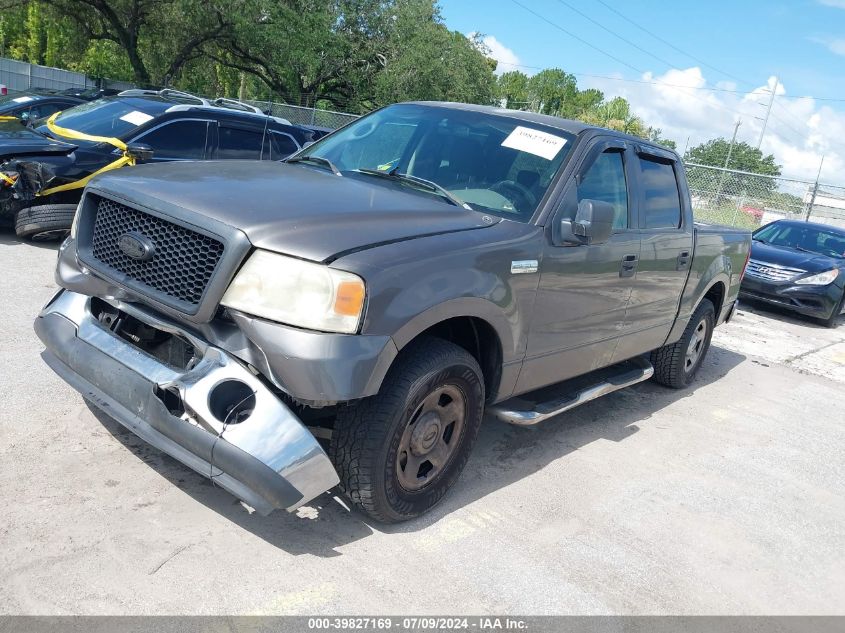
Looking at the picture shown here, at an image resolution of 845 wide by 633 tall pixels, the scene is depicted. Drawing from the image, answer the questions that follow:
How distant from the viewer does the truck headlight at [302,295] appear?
272 centimetres

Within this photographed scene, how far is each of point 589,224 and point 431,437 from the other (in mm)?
1384

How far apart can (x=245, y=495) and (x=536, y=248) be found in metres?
1.86

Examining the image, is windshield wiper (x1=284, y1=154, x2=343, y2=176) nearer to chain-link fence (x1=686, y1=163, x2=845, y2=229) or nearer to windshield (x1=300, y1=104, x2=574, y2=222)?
windshield (x1=300, y1=104, x2=574, y2=222)

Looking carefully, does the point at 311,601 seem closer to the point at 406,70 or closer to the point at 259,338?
the point at 259,338

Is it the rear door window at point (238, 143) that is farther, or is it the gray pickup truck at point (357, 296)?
the rear door window at point (238, 143)

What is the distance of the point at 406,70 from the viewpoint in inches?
1262

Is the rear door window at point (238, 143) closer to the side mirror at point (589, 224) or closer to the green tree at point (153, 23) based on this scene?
the side mirror at point (589, 224)

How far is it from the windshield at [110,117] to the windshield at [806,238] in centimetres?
973

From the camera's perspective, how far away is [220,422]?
2.75 meters

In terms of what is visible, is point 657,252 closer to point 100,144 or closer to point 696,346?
point 696,346

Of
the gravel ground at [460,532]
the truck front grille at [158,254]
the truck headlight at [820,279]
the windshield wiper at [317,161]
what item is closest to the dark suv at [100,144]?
the gravel ground at [460,532]

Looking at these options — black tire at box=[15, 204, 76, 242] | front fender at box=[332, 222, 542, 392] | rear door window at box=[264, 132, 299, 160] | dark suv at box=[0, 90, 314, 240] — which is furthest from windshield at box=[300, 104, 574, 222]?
rear door window at box=[264, 132, 299, 160]

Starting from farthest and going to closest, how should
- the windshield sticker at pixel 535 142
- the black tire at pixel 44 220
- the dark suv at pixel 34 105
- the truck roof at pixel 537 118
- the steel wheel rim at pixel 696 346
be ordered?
the dark suv at pixel 34 105 → the black tire at pixel 44 220 → the steel wheel rim at pixel 696 346 → the truck roof at pixel 537 118 → the windshield sticker at pixel 535 142

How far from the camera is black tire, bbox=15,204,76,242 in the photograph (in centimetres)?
724
